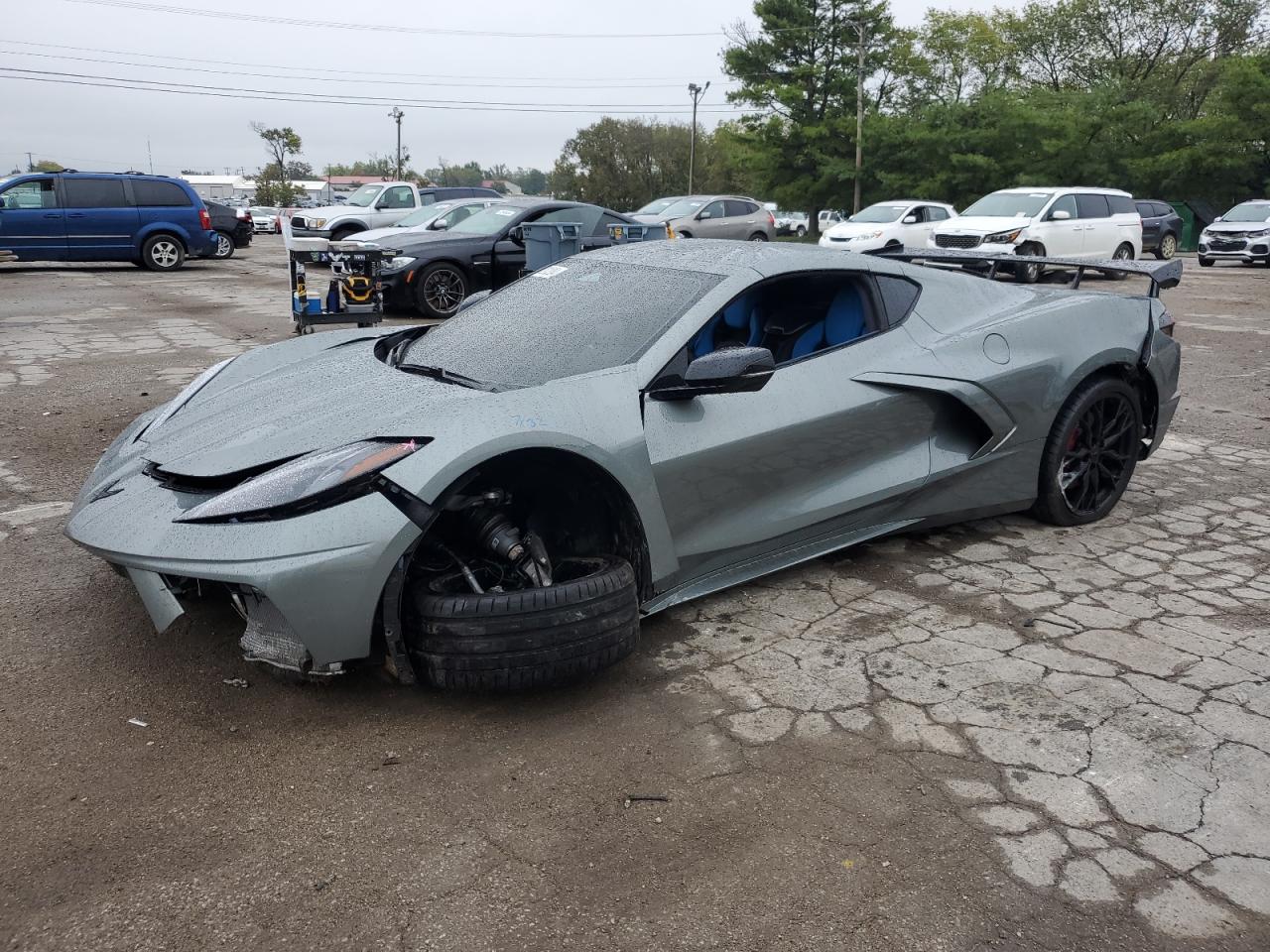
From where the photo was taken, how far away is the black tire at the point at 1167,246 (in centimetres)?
2356

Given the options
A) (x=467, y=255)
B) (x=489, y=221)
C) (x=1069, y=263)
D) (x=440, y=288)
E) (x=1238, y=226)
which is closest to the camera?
(x=1069, y=263)

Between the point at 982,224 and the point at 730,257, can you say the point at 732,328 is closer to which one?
the point at 730,257

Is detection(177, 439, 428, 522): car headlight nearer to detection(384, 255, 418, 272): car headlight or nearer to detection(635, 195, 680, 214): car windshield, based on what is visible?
detection(384, 255, 418, 272): car headlight

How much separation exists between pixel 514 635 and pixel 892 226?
18.2m

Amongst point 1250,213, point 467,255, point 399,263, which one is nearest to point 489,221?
point 467,255

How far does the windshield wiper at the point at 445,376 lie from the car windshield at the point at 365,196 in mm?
18410

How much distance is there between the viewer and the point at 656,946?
2029 millimetres

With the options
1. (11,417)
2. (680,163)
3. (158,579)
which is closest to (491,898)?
(158,579)

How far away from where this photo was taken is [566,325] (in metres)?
3.59

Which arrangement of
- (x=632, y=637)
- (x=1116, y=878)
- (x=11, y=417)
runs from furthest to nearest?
(x=11, y=417), (x=632, y=637), (x=1116, y=878)

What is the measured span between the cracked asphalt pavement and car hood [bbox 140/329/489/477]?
62 cm

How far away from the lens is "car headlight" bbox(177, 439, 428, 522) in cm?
266

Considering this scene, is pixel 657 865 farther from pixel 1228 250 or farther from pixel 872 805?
pixel 1228 250

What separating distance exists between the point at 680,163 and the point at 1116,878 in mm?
66332
